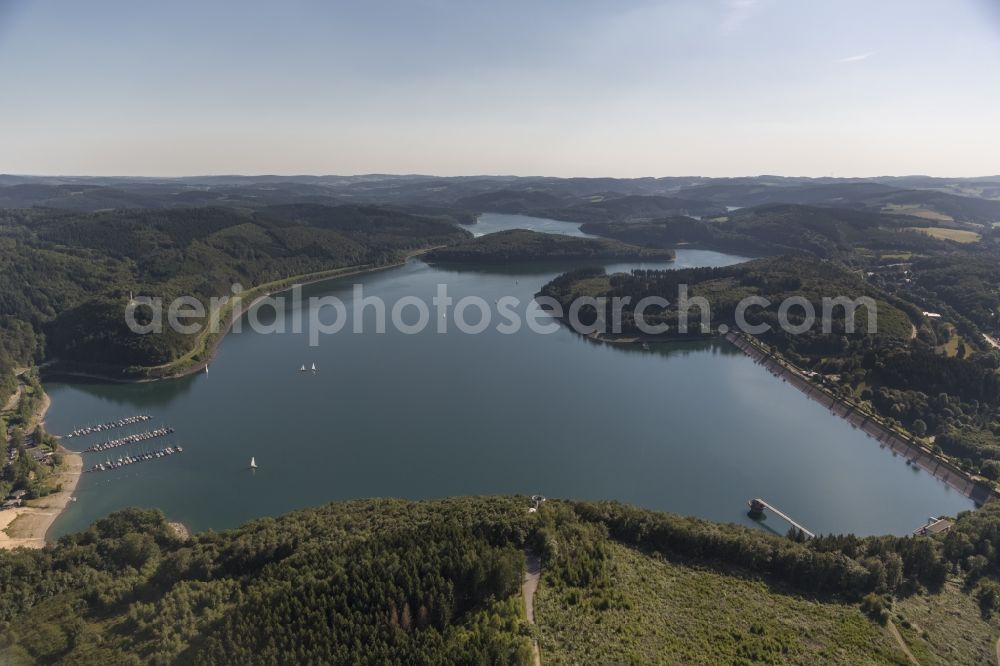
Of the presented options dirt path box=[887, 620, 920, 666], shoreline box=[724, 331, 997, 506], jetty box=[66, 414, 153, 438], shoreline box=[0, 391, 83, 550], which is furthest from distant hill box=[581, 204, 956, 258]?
shoreline box=[0, 391, 83, 550]

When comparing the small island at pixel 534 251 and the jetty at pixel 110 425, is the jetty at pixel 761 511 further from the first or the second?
the small island at pixel 534 251

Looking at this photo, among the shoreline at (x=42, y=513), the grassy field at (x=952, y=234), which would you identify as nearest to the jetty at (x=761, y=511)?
the shoreline at (x=42, y=513)

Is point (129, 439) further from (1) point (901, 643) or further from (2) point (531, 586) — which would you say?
(1) point (901, 643)

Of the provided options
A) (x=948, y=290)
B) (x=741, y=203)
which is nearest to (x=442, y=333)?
(x=948, y=290)

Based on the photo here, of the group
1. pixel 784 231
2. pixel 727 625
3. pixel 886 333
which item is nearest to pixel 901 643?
pixel 727 625

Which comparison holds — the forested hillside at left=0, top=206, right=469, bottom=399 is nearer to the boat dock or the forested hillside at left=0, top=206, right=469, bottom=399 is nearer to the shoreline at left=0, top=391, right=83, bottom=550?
the boat dock

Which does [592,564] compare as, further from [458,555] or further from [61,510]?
[61,510]
